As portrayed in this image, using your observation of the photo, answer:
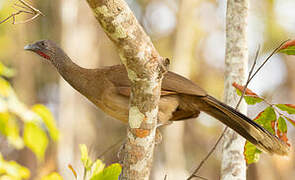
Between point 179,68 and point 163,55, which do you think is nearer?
point 179,68

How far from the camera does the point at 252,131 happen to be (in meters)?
2.61

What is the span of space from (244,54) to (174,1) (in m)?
6.00

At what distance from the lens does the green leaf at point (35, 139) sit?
7.68ft

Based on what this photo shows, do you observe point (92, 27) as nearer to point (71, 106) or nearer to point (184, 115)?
point (71, 106)

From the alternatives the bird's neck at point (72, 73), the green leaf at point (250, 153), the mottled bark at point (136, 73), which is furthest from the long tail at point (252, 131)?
the bird's neck at point (72, 73)

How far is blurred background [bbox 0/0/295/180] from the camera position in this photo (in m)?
6.73

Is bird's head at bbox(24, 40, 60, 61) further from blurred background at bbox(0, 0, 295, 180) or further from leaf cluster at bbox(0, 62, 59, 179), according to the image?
blurred background at bbox(0, 0, 295, 180)

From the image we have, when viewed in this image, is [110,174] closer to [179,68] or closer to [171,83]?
[171,83]

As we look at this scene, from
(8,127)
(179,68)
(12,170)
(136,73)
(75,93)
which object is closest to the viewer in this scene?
(136,73)

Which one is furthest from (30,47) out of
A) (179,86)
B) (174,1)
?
(174,1)

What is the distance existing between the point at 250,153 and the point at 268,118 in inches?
11.3

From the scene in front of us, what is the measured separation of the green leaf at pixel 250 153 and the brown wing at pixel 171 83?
66 cm

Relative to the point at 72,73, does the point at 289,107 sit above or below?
below

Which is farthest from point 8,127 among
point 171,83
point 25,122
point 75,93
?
point 75,93
